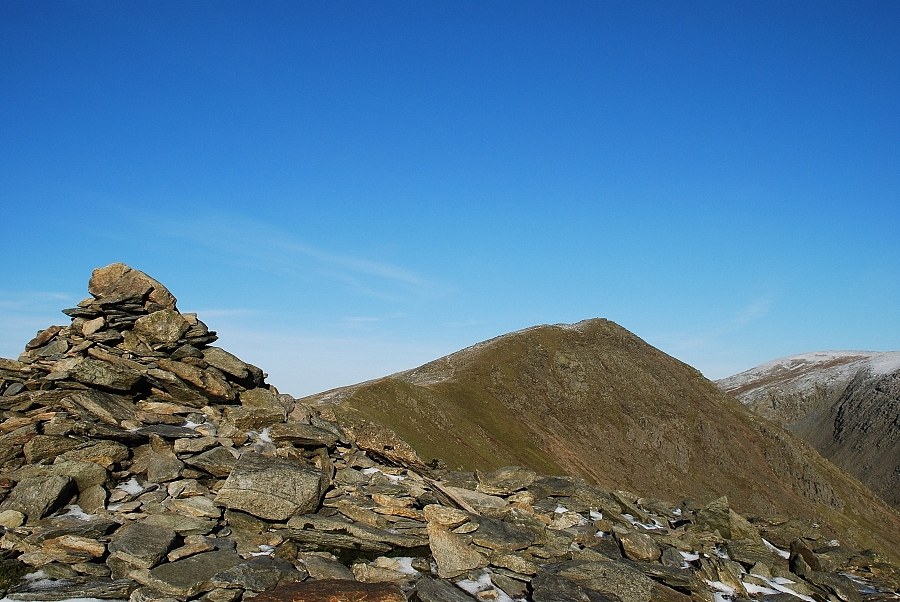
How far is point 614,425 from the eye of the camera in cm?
10269

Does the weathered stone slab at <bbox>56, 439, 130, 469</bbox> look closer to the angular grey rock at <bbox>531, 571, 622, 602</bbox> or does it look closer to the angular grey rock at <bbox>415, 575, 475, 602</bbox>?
the angular grey rock at <bbox>415, 575, 475, 602</bbox>

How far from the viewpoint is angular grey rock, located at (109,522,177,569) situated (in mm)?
15055

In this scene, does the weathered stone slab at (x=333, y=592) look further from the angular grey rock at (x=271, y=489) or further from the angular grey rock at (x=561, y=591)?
the angular grey rock at (x=561, y=591)

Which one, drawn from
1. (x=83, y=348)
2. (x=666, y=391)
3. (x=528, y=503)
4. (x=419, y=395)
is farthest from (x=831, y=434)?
(x=83, y=348)

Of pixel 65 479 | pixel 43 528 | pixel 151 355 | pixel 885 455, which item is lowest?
pixel 885 455

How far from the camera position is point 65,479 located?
17766 mm

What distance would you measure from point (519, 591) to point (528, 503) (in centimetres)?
821

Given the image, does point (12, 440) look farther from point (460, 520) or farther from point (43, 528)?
point (460, 520)

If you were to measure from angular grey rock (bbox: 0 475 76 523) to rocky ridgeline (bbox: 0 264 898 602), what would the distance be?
0.16ft

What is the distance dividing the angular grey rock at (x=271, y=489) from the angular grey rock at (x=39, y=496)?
436cm

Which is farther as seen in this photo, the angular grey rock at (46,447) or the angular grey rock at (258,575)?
the angular grey rock at (46,447)

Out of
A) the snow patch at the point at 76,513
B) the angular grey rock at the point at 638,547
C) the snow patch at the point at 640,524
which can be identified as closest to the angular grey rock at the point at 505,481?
the snow patch at the point at 640,524

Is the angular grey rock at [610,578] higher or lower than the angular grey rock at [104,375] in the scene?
lower

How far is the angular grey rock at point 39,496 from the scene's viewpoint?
16.9 meters
